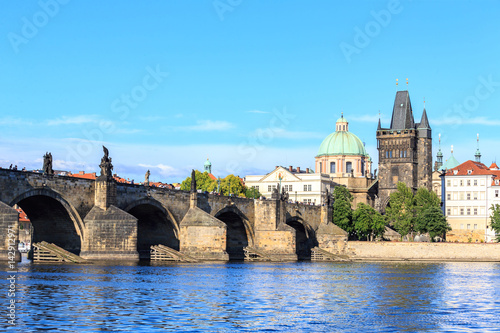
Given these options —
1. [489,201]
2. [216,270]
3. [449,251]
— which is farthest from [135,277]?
[489,201]

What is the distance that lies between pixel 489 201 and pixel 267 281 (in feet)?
282

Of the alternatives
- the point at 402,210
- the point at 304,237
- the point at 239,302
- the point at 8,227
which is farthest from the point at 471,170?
the point at 239,302

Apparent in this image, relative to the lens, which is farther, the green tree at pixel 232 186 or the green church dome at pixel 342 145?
the green church dome at pixel 342 145

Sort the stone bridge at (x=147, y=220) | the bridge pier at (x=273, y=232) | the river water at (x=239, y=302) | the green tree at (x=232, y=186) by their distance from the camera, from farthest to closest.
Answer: the green tree at (x=232, y=186) → the bridge pier at (x=273, y=232) → the stone bridge at (x=147, y=220) → the river water at (x=239, y=302)

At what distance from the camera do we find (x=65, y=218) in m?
64.2

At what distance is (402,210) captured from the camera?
12719cm

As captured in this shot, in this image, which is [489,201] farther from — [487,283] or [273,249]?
[487,283]

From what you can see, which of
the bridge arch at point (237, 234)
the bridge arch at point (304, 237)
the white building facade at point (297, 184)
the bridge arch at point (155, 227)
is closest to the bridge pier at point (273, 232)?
the bridge arch at point (237, 234)

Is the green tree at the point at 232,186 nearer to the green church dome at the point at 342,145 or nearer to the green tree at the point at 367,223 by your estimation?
the green tree at the point at 367,223

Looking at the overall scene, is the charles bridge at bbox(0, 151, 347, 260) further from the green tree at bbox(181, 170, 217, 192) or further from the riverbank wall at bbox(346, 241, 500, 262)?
the green tree at bbox(181, 170, 217, 192)

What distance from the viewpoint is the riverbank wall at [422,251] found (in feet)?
322

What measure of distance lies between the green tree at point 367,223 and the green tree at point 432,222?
6.26 m

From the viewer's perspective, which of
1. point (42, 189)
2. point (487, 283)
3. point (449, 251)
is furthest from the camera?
point (449, 251)

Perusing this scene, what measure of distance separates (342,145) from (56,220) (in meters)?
110
